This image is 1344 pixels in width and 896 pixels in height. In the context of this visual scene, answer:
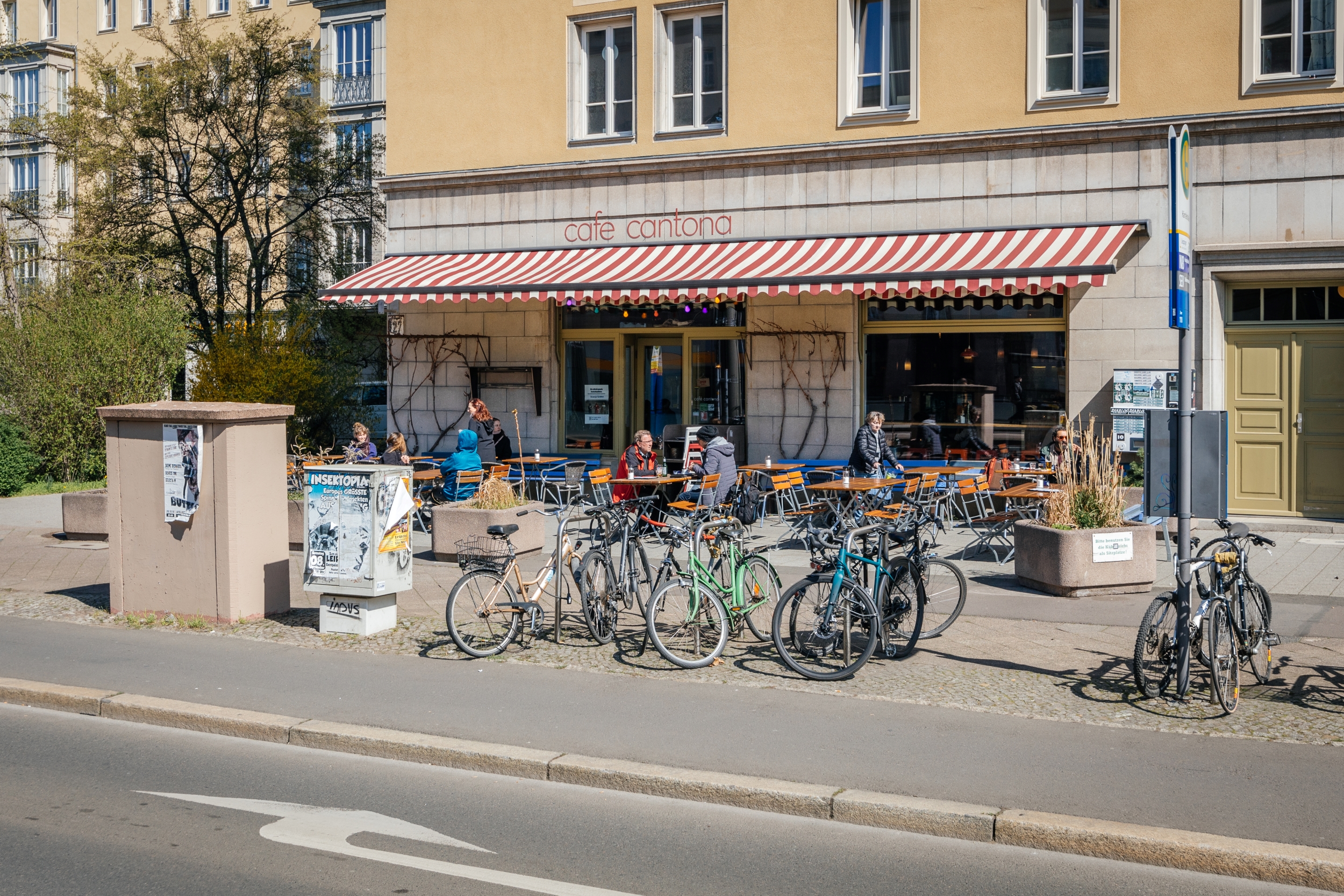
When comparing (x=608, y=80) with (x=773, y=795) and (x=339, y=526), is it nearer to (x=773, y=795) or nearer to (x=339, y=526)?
(x=339, y=526)

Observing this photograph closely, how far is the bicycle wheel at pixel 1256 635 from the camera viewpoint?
7680 millimetres

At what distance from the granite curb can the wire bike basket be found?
1929 millimetres

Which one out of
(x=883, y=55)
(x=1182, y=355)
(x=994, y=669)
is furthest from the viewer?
(x=883, y=55)

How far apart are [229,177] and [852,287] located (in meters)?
16.1

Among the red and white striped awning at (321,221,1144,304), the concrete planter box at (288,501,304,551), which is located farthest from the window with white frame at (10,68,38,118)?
the concrete planter box at (288,501,304,551)

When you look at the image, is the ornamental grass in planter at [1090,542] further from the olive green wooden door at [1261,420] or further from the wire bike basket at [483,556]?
the olive green wooden door at [1261,420]

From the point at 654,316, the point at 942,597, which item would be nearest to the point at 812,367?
the point at 654,316

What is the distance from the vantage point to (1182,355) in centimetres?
747

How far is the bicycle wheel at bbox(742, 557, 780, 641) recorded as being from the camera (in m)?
8.86

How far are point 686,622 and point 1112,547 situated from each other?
4.44 meters

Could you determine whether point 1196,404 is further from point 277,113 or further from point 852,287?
point 277,113

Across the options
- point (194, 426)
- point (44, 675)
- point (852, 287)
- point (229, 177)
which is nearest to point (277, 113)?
point (229, 177)

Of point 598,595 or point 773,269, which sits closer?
point 598,595

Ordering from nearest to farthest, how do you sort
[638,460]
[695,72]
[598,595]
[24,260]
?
[598,595] < [638,460] < [695,72] < [24,260]
